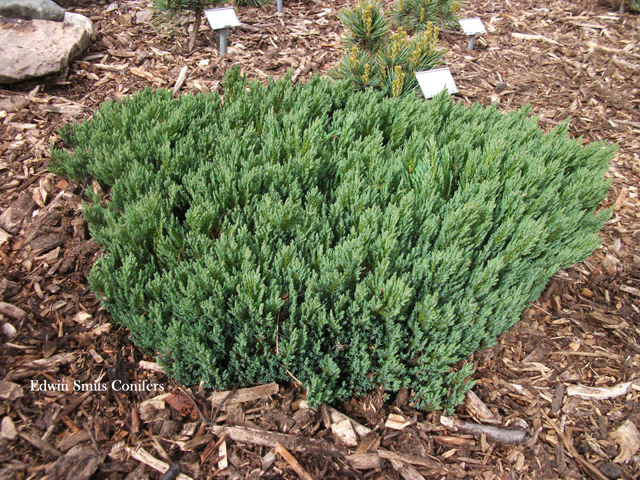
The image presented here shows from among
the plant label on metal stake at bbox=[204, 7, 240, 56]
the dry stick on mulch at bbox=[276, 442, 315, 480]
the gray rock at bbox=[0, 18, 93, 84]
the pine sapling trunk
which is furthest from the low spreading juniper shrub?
the pine sapling trunk

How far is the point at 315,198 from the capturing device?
9.89ft

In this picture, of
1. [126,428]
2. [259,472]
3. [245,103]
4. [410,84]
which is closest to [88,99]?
[245,103]

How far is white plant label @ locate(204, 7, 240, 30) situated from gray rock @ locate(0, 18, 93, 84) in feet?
4.53

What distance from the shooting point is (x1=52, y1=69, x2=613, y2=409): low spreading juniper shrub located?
8.35ft

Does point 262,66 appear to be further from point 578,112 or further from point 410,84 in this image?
point 578,112

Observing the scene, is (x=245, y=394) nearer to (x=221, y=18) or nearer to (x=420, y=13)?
(x=221, y=18)

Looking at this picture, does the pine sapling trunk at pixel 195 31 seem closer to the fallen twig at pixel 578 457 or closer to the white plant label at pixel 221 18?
the white plant label at pixel 221 18

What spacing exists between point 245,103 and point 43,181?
1.70 meters

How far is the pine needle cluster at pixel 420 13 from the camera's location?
6.02 metres

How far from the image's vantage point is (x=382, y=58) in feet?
15.6

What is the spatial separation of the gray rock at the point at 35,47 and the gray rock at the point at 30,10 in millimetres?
131

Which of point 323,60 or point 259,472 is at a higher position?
point 323,60

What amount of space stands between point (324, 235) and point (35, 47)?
3778mm

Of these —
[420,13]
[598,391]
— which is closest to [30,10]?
[420,13]
